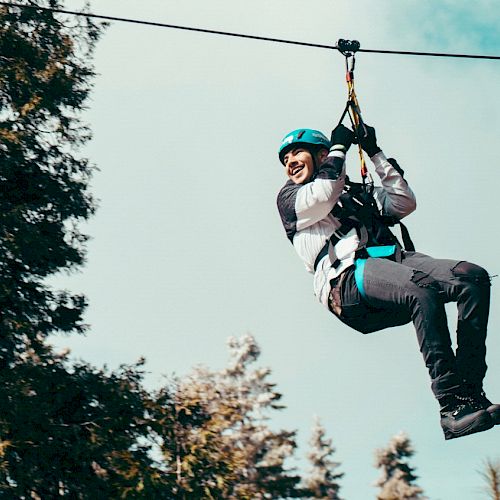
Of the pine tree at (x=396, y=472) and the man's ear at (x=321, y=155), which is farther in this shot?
the pine tree at (x=396, y=472)

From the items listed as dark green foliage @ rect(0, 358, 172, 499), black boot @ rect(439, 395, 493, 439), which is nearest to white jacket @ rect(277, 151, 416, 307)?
black boot @ rect(439, 395, 493, 439)

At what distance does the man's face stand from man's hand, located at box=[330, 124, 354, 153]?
0.26 metres

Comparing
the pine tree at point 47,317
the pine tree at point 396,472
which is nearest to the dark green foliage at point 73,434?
the pine tree at point 47,317

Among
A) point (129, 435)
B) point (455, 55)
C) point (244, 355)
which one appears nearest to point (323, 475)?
point (244, 355)

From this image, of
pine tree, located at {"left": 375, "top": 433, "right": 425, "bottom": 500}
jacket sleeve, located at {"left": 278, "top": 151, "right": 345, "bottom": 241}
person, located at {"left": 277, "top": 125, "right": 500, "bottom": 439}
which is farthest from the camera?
pine tree, located at {"left": 375, "top": 433, "right": 425, "bottom": 500}

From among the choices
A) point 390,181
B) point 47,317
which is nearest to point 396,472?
point 47,317

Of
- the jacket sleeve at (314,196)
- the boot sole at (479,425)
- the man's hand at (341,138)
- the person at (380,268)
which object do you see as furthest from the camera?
the man's hand at (341,138)

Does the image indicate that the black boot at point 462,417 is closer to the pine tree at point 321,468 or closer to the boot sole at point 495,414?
the boot sole at point 495,414

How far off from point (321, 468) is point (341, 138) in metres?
40.2

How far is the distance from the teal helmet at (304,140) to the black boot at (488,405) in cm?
187

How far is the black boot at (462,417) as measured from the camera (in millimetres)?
5000

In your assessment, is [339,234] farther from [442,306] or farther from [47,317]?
[47,317]

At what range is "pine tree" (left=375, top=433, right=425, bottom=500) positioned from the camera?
41.4 metres

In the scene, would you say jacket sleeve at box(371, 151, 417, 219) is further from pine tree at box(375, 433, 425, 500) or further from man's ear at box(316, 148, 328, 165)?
pine tree at box(375, 433, 425, 500)
